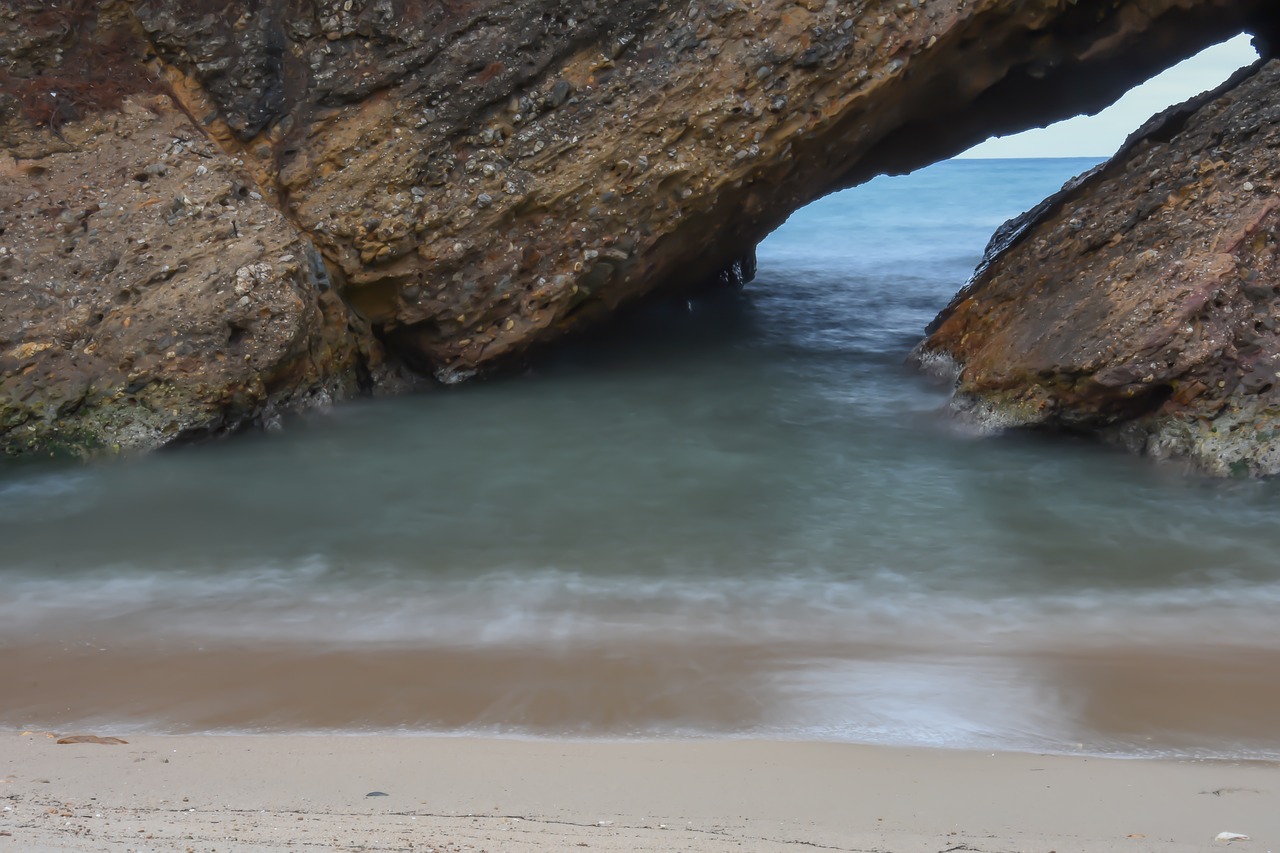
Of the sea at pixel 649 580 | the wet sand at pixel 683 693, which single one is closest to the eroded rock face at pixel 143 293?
the sea at pixel 649 580

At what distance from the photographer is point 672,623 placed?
141 inches

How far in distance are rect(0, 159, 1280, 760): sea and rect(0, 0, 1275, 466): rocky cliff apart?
1.37ft

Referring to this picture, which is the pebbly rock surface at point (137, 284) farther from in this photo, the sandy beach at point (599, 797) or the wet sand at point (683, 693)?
the sandy beach at point (599, 797)

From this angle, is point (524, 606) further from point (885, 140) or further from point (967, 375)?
point (885, 140)

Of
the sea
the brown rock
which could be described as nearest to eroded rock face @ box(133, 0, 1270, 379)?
the sea

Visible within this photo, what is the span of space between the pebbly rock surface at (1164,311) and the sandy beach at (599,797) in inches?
105

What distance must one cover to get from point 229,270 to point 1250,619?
4.58m

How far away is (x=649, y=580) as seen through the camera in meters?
3.94

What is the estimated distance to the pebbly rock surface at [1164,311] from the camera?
16.3 feet

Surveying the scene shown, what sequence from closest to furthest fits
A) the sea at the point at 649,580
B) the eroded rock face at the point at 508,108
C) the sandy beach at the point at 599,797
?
the sandy beach at the point at 599,797 → the sea at the point at 649,580 → the eroded rock face at the point at 508,108

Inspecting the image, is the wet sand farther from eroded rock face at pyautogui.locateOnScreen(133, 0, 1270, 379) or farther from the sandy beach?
eroded rock face at pyautogui.locateOnScreen(133, 0, 1270, 379)

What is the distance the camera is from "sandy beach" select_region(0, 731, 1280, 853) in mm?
2158

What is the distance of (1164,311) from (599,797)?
3.91 meters

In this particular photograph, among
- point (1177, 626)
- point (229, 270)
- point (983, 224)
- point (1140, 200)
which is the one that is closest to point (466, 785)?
point (1177, 626)
